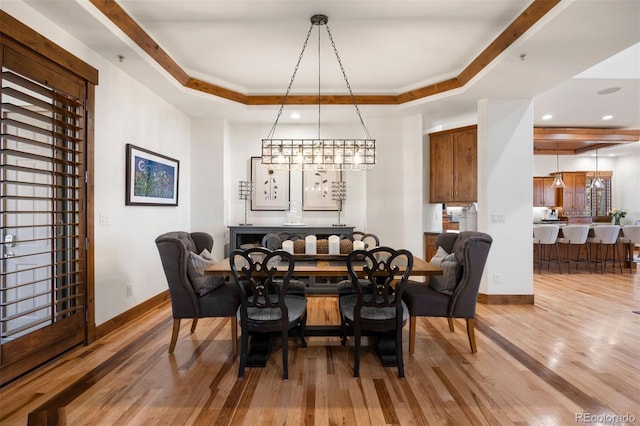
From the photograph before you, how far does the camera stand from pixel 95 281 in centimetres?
315

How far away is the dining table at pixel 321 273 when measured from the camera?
2.56 meters

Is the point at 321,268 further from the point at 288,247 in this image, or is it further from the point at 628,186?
the point at 628,186

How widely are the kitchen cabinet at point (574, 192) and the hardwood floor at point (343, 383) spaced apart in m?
7.71

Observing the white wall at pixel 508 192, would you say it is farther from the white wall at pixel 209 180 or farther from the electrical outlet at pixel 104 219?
the electrical outlet at pixel 104 219

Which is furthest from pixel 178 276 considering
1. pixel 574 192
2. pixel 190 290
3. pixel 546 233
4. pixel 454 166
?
pixel 574 192

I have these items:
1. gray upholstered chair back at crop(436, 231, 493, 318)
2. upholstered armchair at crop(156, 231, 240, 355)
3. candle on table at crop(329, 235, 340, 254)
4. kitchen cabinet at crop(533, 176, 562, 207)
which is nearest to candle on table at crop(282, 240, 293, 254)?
candle on table at crop(329, 235, 340, 254)

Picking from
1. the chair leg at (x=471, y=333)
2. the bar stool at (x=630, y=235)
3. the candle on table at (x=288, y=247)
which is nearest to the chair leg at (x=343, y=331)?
the candle on table at (x=288, y=247)

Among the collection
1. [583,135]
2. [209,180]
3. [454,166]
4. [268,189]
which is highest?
[583,135]

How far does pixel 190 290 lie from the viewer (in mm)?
2781

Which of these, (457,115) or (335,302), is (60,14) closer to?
(335,302)

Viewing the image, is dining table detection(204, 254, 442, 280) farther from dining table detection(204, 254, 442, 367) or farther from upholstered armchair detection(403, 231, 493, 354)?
upholstered armchair detection(403, 231, 493, 354)

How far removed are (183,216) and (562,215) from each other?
34.1 feet

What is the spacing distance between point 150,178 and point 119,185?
57 cm

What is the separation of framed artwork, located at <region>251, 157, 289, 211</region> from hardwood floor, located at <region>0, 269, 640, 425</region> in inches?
97.1
